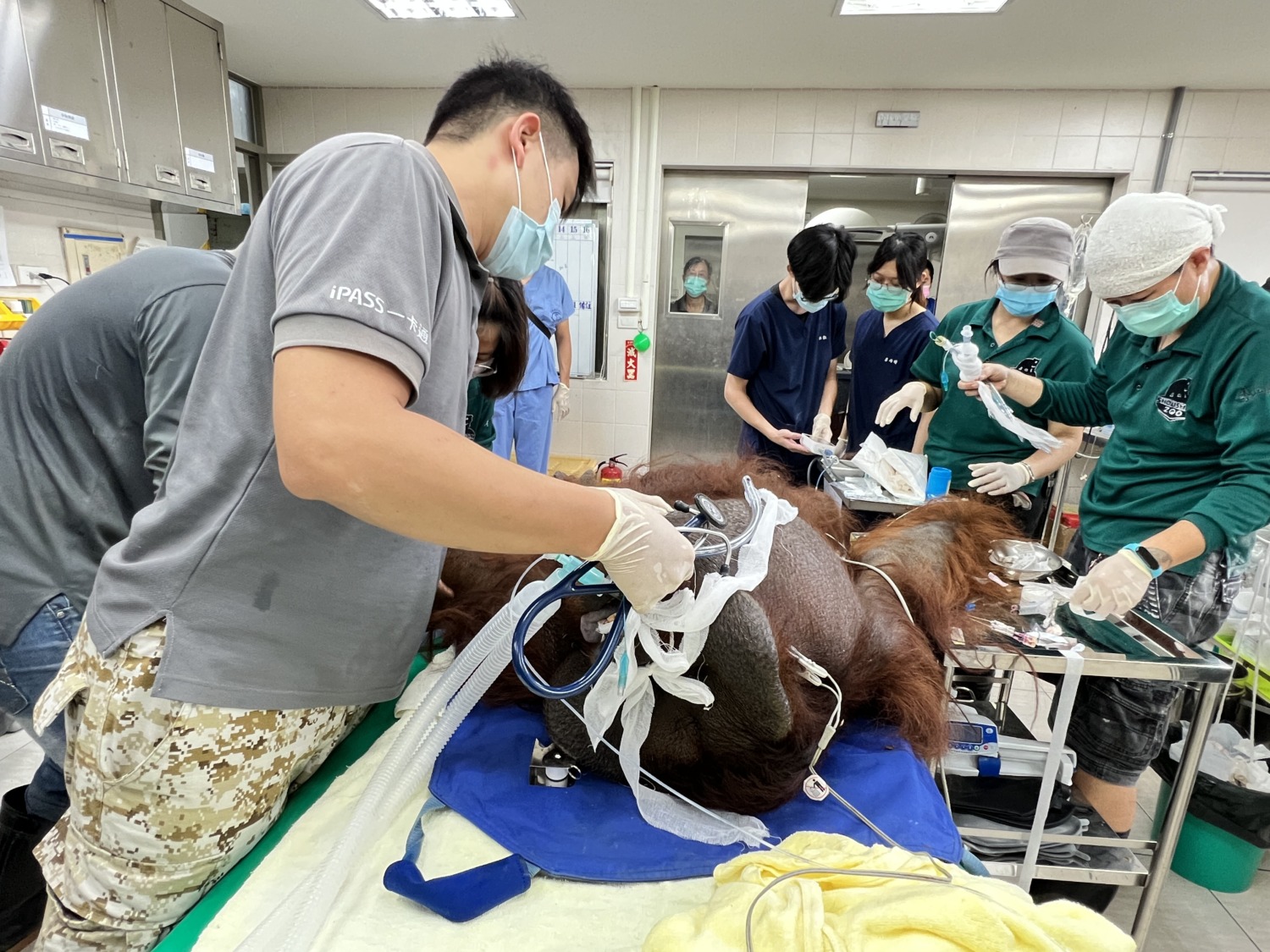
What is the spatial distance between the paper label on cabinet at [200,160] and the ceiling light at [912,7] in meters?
3.32

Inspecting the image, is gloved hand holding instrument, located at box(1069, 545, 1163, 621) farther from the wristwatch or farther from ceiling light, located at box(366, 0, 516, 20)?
ceiling light, located at box(366, 0, 516, 20)

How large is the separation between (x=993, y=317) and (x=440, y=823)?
2.37m

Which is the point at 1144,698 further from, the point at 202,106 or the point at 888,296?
A: the point at 202,106

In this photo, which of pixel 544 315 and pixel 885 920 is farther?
pixel 544 315

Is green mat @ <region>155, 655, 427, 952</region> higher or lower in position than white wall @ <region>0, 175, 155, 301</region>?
lower

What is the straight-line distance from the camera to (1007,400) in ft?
7.29

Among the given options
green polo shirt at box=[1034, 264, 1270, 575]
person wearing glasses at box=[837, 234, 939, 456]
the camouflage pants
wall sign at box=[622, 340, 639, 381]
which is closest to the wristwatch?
green polo shirt at box=[1034, 264, 1270, 575]

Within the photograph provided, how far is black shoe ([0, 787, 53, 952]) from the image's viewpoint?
1343 millimetres

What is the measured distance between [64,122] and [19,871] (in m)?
3.01

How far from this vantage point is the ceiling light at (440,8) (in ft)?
10.6

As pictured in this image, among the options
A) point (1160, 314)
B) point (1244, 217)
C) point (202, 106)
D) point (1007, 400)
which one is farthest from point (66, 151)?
point (1244, 217)

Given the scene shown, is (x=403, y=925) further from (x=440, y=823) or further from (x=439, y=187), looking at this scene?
(x=439, y=187)

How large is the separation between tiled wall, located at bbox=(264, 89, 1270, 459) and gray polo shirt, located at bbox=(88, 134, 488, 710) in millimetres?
3885

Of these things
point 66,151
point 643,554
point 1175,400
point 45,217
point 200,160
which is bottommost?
point 643,554
